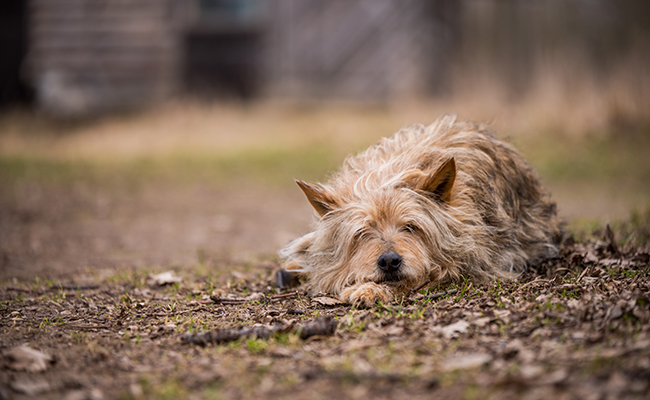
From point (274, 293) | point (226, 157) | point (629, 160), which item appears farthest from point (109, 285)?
point (629, 160)

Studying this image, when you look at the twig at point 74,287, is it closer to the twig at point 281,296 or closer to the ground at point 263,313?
the ground at point 263,313

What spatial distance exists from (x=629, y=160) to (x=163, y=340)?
11.0 meters

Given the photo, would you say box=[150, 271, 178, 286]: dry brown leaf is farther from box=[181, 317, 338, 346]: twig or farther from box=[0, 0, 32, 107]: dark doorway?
box=[0, 0, 32, 107]: dark doorway

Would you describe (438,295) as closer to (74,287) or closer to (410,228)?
(410,228)

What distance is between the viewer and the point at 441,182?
4633 millimetres

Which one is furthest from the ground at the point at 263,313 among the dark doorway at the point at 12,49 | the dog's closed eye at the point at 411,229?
the dark doorway at the point at 12,49

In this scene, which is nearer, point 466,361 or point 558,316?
point 466,361

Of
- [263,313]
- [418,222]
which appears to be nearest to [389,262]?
[418,222]

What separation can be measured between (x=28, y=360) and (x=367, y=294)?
215cm

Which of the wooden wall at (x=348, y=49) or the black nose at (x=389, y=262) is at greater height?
the wooden wall at (x=348, y=49)

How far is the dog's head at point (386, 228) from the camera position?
14.6 feet

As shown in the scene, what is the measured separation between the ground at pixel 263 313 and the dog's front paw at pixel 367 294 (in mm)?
86

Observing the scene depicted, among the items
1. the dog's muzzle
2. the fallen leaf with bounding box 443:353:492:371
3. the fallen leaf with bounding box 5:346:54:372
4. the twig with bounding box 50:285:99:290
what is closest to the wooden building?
the twig with bounding box 50:285:99:290

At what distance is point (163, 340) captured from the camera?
388 cm
